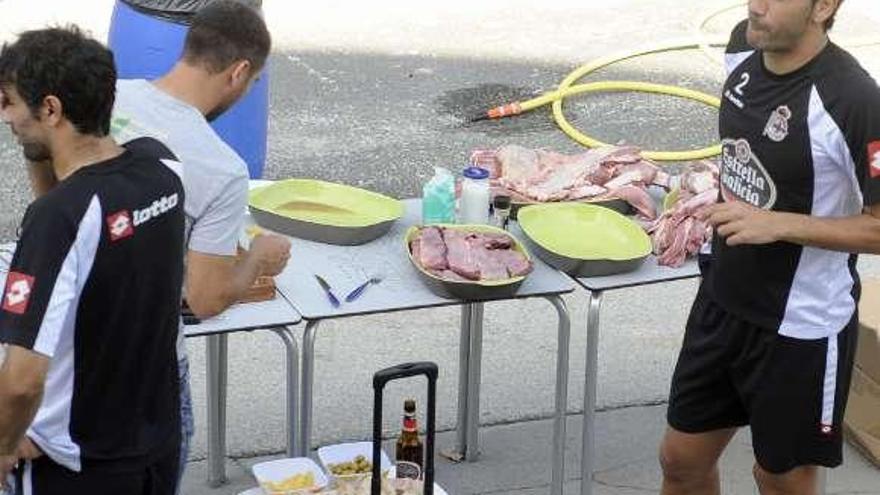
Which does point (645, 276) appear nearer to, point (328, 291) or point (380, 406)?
point (328, 291)

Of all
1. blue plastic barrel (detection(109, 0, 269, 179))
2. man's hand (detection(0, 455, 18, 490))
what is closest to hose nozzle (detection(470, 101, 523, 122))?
blue plastic barrel (detection(109, 0, 269, 179))

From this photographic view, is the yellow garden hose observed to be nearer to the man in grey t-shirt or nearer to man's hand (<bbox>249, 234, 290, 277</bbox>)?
man's hand (<bbox>249, 234, 290, 277</bbox>)

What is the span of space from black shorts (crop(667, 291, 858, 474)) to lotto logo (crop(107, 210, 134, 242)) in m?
1.73

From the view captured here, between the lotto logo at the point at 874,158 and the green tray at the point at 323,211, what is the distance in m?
1.64

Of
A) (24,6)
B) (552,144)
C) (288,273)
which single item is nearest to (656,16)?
(552,144)

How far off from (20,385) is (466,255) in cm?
179

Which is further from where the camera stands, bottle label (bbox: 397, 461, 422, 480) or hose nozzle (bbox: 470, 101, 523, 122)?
hose nozzle (bbox: 470, 101, 523, 122)

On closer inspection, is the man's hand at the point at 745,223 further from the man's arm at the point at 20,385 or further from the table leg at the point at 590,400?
the man's arm at the point at 20,385

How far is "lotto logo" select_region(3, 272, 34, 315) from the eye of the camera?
10.0 ft

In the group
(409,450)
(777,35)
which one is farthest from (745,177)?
(409,450)

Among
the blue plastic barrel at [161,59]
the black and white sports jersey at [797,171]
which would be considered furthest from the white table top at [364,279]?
the blue plastic barrel at [161,59]

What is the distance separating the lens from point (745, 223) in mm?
3896

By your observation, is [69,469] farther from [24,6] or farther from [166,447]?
[24,6]

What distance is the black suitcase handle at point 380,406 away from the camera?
12.4ft
